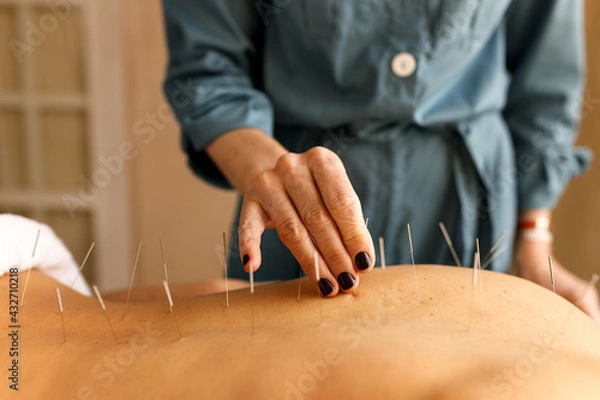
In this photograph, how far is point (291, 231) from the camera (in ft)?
2.47

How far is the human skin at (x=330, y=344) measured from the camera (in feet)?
1.92

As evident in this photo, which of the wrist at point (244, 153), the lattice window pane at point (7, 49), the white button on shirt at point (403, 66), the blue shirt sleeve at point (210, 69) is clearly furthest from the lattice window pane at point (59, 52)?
the white button on shirt at point (403, 66)

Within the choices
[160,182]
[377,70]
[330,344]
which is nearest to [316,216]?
[330,344]

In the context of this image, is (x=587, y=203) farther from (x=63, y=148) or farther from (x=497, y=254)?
(x=63, y=148)

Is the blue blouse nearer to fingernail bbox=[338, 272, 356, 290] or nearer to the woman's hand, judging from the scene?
the woman's hand

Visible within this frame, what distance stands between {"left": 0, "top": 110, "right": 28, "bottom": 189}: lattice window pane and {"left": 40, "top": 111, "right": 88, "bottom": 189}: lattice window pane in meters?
0.09

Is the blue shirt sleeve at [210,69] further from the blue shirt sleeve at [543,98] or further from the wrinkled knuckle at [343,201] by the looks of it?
the blue shirt sleeve at [543,98]

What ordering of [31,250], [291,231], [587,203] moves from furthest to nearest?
[587,203], [31,250], [291,231]

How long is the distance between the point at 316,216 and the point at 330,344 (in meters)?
0.16

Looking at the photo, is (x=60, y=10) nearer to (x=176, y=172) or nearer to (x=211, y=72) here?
Result: (x=176, y=172)

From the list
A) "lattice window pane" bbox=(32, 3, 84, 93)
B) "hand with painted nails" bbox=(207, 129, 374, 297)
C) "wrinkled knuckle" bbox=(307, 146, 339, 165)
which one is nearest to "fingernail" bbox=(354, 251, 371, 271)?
"hand with painted nails" bbox=(207, 129, 374, 297)

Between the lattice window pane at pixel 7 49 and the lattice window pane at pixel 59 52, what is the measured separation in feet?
0.31

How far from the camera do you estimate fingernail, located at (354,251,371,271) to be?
717 mm

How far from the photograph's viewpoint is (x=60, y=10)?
8.06 ft
